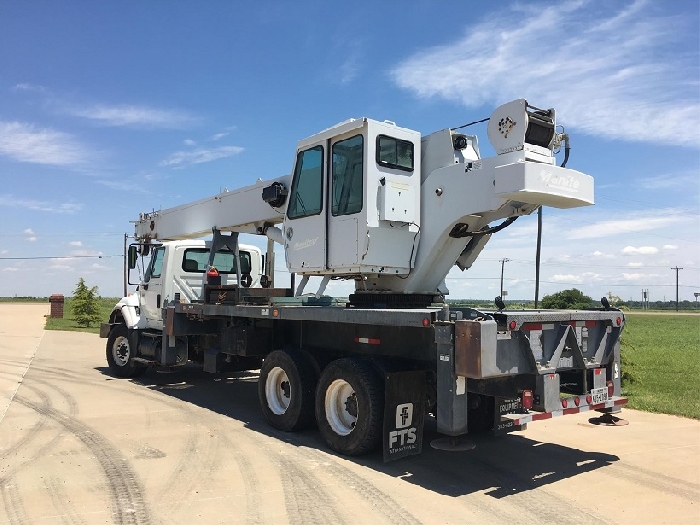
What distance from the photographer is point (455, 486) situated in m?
5.59

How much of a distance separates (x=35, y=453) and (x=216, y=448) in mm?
1974

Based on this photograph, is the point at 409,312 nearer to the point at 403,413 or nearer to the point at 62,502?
the point at 403,413

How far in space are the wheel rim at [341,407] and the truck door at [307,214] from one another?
1514 mm

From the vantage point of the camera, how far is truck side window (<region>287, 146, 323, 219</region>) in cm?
753

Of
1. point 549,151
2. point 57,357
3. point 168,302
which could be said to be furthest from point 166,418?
point 57,357

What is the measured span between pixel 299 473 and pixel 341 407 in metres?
1.14

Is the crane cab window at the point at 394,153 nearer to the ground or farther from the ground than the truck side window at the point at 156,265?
farther from the ground

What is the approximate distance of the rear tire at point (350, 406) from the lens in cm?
617


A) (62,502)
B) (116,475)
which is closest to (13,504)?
(62,502)

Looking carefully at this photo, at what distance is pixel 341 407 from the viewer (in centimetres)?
688

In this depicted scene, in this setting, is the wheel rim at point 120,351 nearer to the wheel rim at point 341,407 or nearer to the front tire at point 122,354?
the front tire at point 122,354

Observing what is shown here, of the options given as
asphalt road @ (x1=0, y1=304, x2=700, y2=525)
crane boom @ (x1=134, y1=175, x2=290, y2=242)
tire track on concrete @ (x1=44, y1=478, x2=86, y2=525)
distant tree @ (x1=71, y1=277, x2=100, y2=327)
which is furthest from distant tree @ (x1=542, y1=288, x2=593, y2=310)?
distant tree @ (x1=71, y1=277, x2=100, y2=327)

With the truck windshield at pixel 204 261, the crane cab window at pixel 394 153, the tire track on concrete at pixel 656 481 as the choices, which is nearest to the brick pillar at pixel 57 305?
the truck windshield at pixel 204 261

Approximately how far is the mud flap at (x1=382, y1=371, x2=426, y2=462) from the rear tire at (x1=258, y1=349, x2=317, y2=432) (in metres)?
1.58
